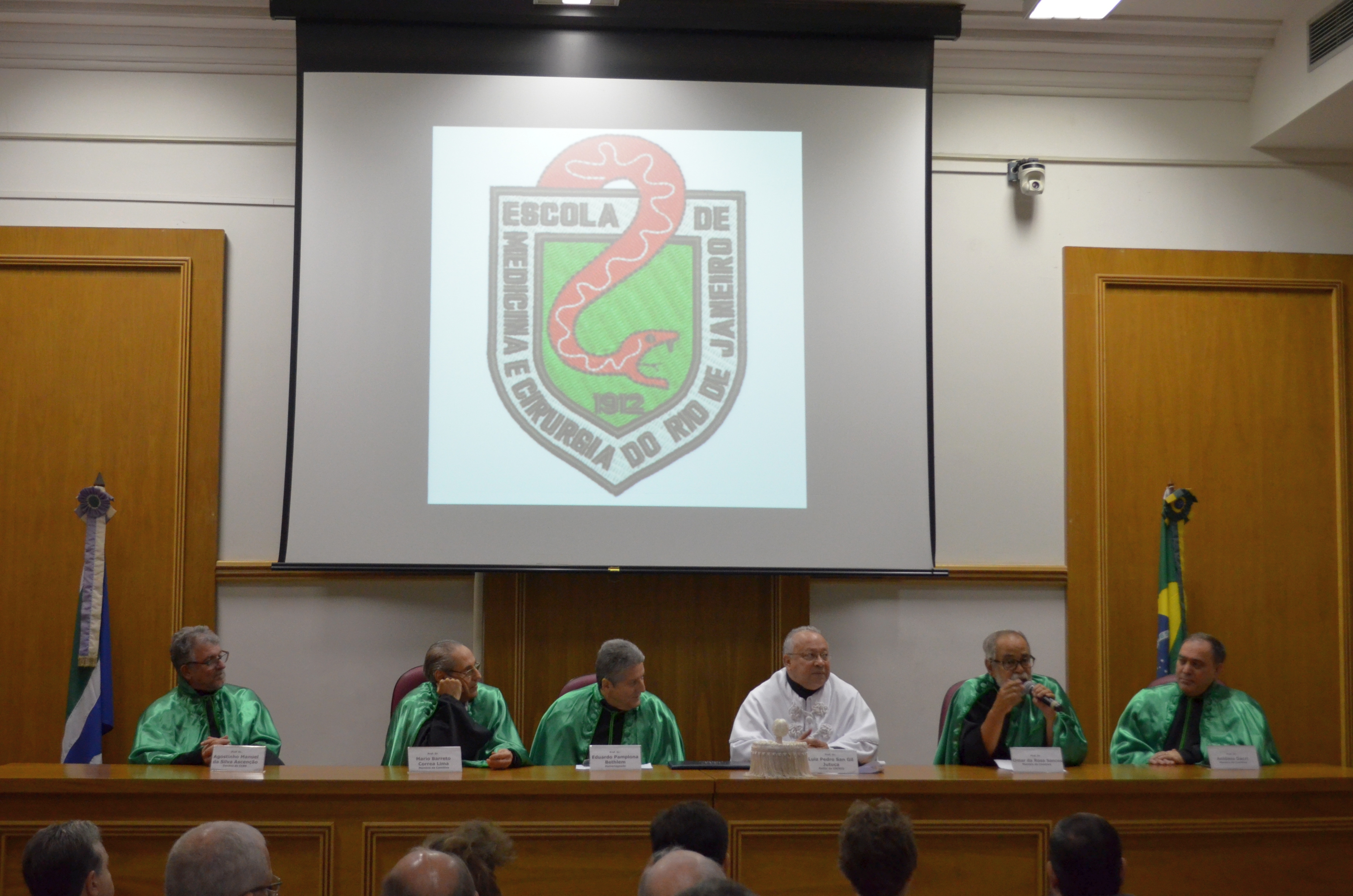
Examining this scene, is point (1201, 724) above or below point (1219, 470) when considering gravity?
below

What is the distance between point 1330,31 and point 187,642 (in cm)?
552

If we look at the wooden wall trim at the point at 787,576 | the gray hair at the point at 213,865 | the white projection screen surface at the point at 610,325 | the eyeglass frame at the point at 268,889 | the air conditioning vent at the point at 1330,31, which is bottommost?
the eyeglass frame at the point at 268,889

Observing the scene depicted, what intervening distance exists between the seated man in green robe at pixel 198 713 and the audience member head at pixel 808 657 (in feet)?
6.41

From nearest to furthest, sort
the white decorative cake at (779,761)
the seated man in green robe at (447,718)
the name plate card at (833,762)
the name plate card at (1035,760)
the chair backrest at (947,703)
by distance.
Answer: the white decorative cake at (779,761)
the name plate card at (833,762)
the name plate card at (1035,760)
the seated man in green robe at (447,718)
the chair backrest at (947,703)

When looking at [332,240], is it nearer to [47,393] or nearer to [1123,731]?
[47,393]

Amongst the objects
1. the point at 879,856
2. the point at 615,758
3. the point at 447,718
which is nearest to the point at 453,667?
the point at 447,718

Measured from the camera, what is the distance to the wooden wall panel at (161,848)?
11.1 ft

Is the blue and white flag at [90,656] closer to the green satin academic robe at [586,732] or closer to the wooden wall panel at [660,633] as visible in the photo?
the wooden wall panel at [660,633]

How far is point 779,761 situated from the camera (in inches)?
142

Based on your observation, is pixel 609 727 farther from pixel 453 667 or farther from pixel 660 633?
pixel 660 633

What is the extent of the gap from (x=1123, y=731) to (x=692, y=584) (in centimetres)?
192

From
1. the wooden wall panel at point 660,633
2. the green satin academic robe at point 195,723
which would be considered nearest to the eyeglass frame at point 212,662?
the green satin academic robe at point 195,723

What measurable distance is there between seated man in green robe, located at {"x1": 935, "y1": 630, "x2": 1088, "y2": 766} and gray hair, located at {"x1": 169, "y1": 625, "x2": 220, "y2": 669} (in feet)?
9.08

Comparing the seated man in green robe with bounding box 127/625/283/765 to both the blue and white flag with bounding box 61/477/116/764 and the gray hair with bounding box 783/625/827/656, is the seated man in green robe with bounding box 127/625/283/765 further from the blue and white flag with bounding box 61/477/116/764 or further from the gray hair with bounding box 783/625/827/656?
the gray hair with bounding box 783/625/827/656
